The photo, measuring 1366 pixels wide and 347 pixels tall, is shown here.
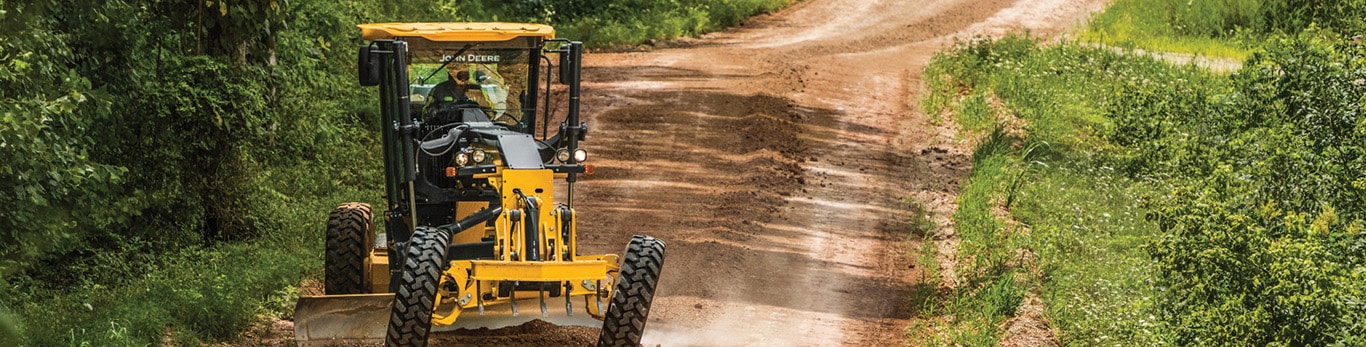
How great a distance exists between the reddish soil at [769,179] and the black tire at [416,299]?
1738 mm

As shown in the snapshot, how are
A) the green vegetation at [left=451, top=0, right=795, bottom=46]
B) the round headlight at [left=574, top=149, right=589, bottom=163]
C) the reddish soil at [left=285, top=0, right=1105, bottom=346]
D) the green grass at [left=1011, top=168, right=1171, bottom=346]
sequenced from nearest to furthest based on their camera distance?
the round headlight at [left=574, top=149, right=589, bottom=163] → the green grass at [left=1011, top=168, right=1171, bottom=346] → the reddish soil at [left=285, top=0, right=1105, bottom=346] → the green vegetation at [left=451, top=0, right=795, bottom=46]

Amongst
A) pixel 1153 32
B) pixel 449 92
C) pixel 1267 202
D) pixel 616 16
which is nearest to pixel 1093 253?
pixel 1267 202

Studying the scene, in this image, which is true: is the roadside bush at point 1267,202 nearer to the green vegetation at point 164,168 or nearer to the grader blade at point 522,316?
the grader blade at point 522,316

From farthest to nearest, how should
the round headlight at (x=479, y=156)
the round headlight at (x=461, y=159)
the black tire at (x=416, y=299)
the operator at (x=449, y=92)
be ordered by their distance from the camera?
the operator at (x=449, y=92)
the round headlight at (x=479, y=156)
the round headlight at (x=461, y=159)
the black tire at (x=416, y=299)

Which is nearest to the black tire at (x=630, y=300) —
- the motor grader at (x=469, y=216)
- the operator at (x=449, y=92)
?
the motor grader at (x=469, y=216)

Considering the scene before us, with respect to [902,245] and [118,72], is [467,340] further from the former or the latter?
[902,245]

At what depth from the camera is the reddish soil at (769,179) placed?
11.8m

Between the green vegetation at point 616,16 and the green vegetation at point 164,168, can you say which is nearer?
the green vegetation at point 164,168

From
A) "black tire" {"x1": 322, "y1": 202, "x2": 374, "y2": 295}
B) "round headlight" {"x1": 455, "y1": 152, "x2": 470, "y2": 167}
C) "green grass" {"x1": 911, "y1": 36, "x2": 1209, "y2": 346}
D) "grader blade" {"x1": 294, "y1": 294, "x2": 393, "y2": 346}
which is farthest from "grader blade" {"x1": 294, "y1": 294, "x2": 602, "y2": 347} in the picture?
"green grass" {"x1": 911, "y1": 36, "x2": 1209, "y2": 346}

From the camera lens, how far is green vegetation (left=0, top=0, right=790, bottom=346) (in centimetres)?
963

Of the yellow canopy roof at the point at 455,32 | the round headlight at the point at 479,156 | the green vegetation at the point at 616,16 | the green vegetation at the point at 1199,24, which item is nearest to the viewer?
the round headlight at the point at 479,156

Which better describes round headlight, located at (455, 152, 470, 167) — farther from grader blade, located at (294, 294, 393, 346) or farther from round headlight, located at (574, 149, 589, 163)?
grader blade, located at (294, 294, 393, 346)

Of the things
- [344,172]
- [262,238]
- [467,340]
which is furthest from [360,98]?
[467,340]

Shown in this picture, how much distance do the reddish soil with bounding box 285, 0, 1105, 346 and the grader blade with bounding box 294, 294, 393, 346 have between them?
85 cm
